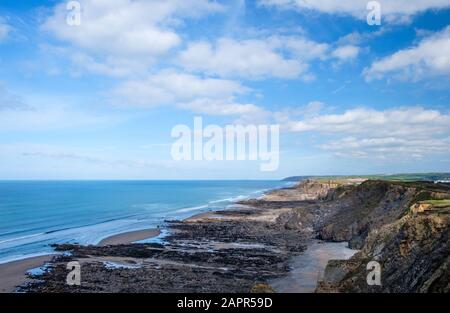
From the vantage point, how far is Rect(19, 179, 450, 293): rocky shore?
1967 cm

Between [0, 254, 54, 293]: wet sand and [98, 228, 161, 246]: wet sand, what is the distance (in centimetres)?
951

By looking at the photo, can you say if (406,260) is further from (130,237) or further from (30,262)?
(130,237)

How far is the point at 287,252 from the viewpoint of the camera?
42.9m

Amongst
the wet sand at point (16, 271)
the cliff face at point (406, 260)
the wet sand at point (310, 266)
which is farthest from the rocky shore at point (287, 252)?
the wet sand at point (16, 271)

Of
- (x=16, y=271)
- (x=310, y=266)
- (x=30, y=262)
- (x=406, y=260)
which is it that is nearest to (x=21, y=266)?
(x=30, y=262)

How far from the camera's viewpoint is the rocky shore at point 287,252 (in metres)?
19.7

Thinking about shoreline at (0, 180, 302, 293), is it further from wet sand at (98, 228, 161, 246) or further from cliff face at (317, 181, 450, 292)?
cliff face at (317, 181, 450, 292)

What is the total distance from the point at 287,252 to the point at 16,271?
87.8ft

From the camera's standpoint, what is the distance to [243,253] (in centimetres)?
4259

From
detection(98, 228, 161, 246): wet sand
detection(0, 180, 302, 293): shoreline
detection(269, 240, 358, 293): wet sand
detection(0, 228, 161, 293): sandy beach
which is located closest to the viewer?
detection(269, 240, 358, 293): wet sand

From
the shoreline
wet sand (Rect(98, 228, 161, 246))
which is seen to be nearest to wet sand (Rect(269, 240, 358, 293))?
the shoreline
